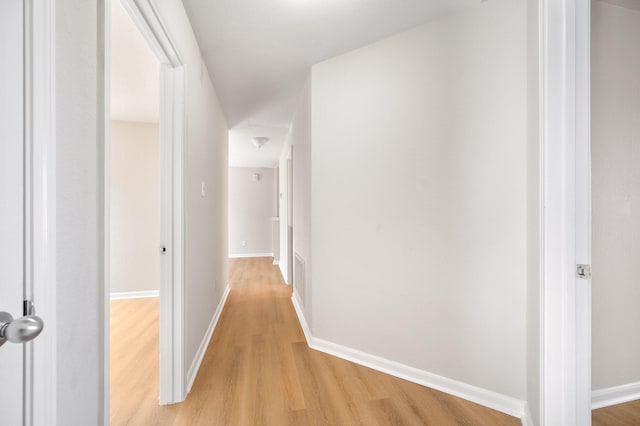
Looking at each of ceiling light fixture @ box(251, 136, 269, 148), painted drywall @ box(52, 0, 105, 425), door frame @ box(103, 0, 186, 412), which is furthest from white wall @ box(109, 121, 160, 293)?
painted drywall @ box(52, 0, 105, 425)

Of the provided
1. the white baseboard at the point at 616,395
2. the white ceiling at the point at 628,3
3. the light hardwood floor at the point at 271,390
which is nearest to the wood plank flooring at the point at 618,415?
the white baseboard at the point at 616,395

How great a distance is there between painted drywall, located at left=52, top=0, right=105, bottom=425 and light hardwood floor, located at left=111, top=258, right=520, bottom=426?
0.90 m

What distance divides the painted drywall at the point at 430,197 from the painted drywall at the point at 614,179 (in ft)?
1.10

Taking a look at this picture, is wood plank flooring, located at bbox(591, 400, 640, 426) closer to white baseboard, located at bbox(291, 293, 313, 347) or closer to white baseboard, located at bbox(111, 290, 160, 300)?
white baseboard, located at bbox(291, 293, 313, 347)

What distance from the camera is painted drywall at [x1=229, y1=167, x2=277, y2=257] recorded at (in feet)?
24.1

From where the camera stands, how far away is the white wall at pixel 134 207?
12.1 ft

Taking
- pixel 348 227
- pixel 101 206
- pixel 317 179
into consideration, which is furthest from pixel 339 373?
pixel 101 206

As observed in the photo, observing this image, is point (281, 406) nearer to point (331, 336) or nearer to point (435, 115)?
point (331, 336)

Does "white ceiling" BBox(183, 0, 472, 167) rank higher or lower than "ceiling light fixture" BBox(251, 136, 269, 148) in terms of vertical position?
higher

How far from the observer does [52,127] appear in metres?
0.64

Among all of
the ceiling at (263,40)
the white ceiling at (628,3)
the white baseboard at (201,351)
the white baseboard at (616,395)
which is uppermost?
the ceiling at (263,40)

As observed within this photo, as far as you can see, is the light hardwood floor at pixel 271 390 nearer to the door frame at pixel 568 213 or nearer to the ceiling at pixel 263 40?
the door frame at pixel 568 213

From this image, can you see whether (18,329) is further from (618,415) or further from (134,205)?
(134,205)

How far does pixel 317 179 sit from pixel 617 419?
7.49 ft
